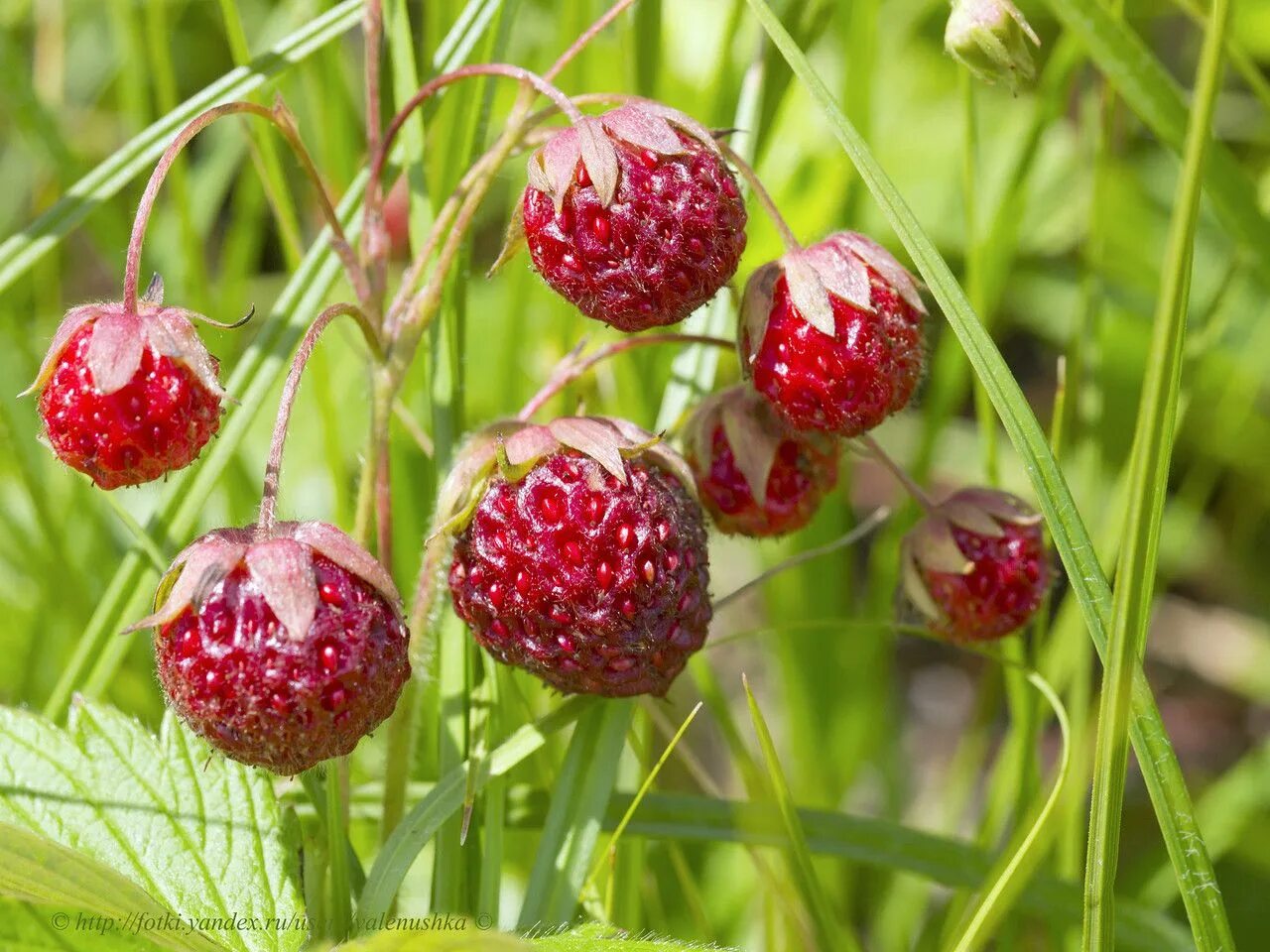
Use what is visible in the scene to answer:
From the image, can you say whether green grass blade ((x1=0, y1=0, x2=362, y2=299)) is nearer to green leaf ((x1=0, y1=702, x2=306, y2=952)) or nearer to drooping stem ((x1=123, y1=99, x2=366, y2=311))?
drooping stem ((x1=123, y1=99, x2=366, y2=311))

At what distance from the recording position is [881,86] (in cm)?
356

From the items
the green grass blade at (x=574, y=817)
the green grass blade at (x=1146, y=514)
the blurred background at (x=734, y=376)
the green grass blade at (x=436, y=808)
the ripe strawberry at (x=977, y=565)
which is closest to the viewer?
the green grass blade at (x=1146, y=514)

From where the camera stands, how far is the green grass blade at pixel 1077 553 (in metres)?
1.25

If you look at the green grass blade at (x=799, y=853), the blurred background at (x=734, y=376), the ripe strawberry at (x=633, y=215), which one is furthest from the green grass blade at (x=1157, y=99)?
the green grass blade at (x=799, y=853)

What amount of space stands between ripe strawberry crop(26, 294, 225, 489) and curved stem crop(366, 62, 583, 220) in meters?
0.33

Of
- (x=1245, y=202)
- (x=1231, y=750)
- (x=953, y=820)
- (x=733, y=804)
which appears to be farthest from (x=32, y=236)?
(x=1231, y=750)

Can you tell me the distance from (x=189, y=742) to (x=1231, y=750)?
2587 mm

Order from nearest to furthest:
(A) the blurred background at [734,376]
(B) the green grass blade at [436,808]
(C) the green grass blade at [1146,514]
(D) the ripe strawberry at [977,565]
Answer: (C) the green grass blade at [1146,514], (B) the green grass blade at [436,808], (D) the ripe strawberry at [977,565], (A) the blurred background at [734,376]

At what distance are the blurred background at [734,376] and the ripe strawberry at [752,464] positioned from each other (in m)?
0.14

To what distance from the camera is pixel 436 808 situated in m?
1.52

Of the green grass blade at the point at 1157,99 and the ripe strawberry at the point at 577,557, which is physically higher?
the green grass blade at the point at 1157,99

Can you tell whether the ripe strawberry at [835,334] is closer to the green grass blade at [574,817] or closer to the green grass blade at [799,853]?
the green grass blade at [799,853]

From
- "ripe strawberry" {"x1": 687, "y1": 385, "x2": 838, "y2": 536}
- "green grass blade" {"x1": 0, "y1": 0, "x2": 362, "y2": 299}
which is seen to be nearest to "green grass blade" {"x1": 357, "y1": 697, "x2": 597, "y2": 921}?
"ripe strawberry" {"x1": 687, "y1": 385, "x2": 838, "y2": 536}

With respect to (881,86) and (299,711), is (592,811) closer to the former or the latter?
(299,711)
